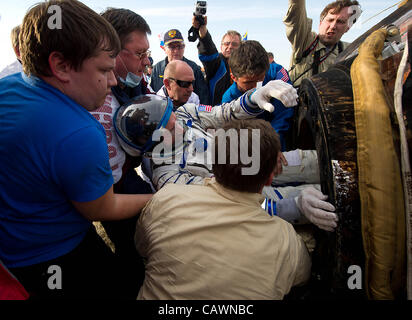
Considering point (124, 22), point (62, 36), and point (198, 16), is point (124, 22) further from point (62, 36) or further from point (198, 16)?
point (198, 16)

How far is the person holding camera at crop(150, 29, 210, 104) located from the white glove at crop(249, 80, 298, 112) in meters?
2.12

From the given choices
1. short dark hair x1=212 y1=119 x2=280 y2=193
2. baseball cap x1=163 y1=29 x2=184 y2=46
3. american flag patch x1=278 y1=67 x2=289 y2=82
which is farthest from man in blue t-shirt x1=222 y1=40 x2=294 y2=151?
baseball cap x1=163 y1=29 x2=184 y2=46

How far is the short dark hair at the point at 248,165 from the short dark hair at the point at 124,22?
1.06 metres

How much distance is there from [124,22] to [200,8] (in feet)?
6.88

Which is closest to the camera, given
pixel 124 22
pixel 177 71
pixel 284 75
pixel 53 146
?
pixel 53 146

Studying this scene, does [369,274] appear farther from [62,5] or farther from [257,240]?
[62,5]

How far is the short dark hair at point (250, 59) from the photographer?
2494 mm

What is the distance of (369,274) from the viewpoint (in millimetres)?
1119

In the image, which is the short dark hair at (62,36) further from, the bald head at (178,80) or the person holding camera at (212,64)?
the person holding camera at (212,64)

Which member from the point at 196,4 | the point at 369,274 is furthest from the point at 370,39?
the point at 196,4

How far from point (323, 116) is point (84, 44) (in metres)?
1.14

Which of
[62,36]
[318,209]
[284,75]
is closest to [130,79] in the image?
[62,36]

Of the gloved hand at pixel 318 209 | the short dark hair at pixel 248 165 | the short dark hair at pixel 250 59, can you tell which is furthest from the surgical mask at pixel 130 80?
the gloved hand at pixel 318 209

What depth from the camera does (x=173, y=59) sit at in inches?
172
